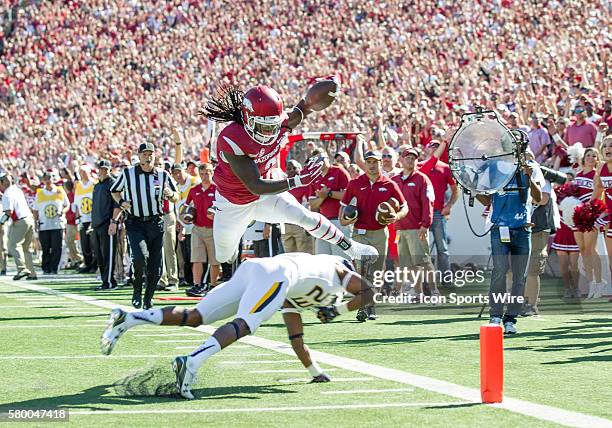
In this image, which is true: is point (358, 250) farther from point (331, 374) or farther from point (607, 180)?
point (607, 180)

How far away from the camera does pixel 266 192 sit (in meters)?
9.20

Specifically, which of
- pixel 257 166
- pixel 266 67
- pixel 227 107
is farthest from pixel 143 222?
pixel 266 67

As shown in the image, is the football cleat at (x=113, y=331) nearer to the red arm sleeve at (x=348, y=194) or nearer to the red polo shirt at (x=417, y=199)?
the red arm sleeve at (x=348, y=194)

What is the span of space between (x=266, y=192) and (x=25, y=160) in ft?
85.9

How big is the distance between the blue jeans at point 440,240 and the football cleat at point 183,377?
27.4ft

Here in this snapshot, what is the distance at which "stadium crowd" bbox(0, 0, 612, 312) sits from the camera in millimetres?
22266

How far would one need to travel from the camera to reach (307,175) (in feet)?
30.1

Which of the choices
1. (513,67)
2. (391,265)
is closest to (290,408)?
(391,265)

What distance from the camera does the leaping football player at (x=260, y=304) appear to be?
740cm

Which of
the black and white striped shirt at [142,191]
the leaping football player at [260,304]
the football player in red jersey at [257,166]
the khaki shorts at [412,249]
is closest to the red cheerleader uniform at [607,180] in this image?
the khaki shorts at [412,249]

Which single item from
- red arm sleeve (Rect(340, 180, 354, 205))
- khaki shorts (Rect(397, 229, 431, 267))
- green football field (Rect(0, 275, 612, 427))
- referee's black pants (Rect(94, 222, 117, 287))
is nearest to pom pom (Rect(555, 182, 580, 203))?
khaki shorts (Rect(397, 229, 431, 267))

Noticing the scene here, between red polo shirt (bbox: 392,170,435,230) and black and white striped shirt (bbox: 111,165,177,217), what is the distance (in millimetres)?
3139

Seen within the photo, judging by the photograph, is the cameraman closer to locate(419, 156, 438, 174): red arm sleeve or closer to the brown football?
the brown football

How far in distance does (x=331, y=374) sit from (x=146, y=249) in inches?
228
